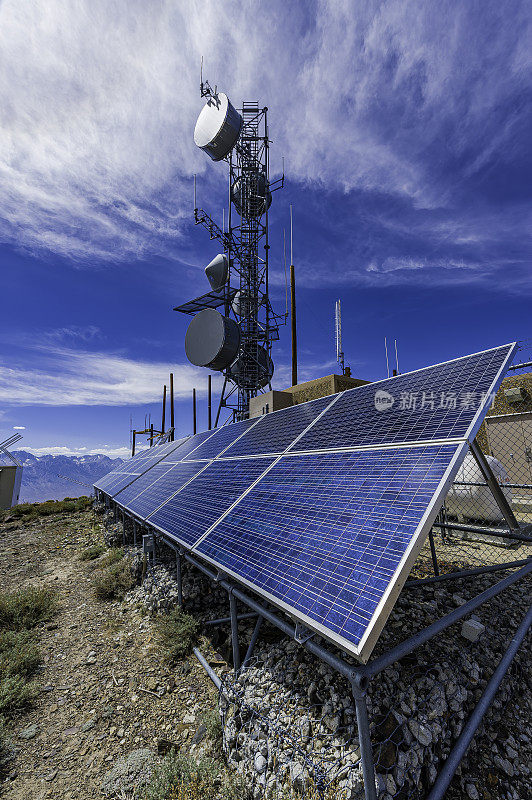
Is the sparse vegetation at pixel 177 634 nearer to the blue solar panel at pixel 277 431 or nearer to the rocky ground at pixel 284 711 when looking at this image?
the rocky ground at pixel 284 711

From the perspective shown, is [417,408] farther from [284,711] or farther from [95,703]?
[95,703]

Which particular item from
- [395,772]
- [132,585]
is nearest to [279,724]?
[395,772]

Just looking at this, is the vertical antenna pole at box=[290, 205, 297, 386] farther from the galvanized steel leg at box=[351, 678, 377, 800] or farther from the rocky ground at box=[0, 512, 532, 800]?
the galvanized steel leg at box=[351, 678, 377, 800]

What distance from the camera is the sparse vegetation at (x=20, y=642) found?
546 cm

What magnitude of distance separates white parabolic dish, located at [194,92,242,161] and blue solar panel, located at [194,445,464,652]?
25878mm

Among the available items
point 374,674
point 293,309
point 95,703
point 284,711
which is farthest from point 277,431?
point 293,309

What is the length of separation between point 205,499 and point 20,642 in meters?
4.60

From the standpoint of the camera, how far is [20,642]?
6816mm

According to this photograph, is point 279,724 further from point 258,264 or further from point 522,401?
point 258,264

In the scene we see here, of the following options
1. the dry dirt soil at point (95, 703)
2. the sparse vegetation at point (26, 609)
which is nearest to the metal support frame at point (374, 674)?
the dry dirt soil at point (95, 703)

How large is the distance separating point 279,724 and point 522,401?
14.6 m

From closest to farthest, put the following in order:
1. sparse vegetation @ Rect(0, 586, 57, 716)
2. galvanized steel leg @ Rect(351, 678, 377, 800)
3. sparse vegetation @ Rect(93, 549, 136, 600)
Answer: galvanized steel leg @ Rect(351, 678, 377, 800)
sparse vegetation @ Rect(0, 586, 57, 716)
sparse vegetation @ Rect(93, 549, 136, 600)

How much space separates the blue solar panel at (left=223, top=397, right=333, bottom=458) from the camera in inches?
288

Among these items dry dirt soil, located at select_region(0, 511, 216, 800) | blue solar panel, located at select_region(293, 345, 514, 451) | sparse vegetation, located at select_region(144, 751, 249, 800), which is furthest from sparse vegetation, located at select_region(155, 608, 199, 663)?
blue solar panel, located at select_region(293, 345, 514, 451)
